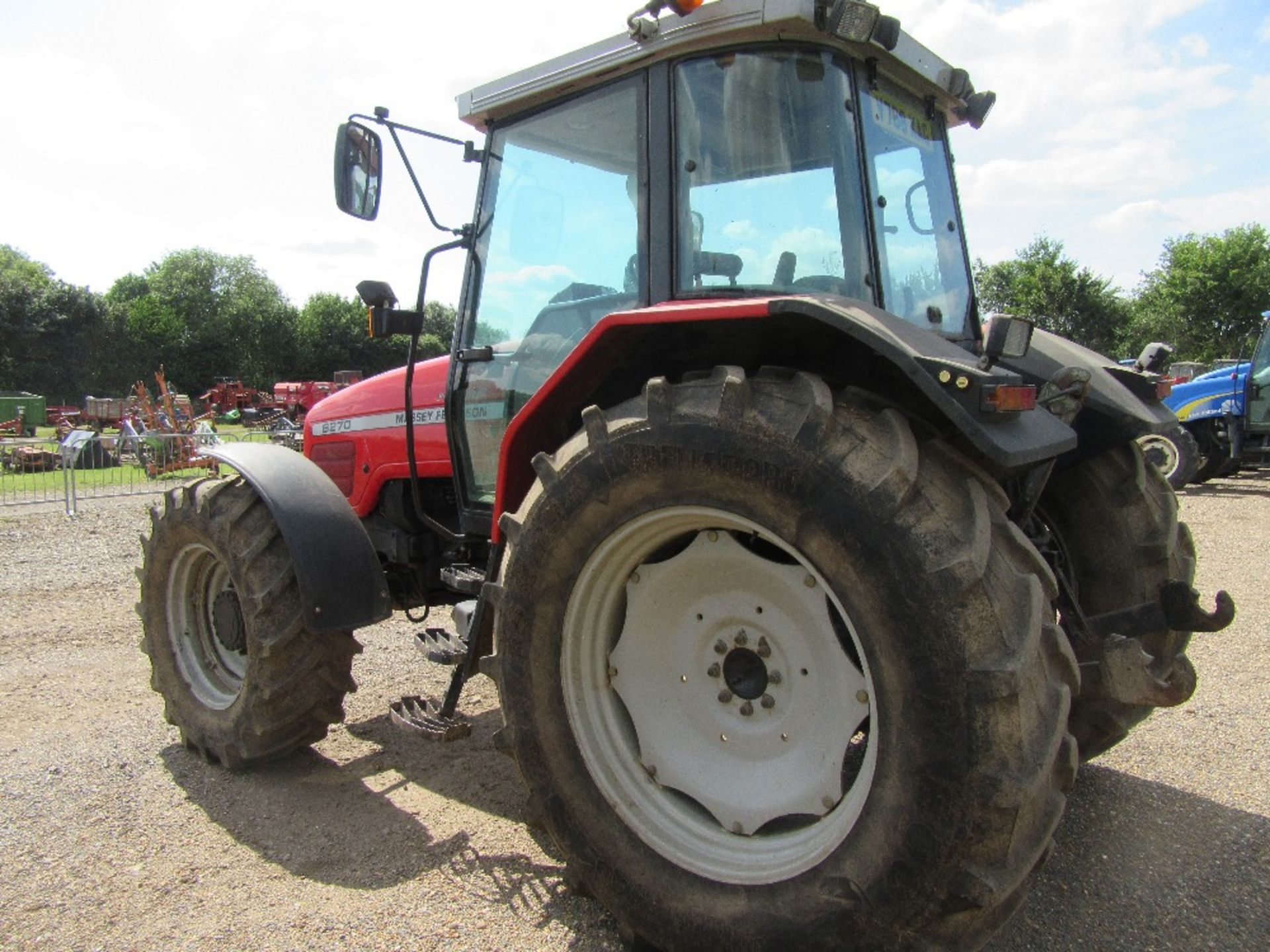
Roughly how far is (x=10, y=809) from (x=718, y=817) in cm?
256

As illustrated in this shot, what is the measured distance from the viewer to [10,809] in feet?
10.3

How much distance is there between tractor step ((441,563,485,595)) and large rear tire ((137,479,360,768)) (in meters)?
0.44

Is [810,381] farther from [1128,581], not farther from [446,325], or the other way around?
[446,325]

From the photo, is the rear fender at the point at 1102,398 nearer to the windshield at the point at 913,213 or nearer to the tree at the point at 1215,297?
the windshield at the point at 913,213

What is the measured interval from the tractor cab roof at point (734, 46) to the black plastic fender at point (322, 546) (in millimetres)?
1523

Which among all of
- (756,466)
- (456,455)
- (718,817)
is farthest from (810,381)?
(456,455)

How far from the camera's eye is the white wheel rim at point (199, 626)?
377 centimetres

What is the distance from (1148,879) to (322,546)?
2.87 meters

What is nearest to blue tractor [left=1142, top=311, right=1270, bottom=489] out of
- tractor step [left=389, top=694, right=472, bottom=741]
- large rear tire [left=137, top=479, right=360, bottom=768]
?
tractor step [left=389, top=694, right=472, bottom=741]

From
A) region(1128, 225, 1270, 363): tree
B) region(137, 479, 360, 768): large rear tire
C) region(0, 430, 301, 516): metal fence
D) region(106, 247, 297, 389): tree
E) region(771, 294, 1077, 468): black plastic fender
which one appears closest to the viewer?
region(771, 294, 1077, 468): black plastic fender

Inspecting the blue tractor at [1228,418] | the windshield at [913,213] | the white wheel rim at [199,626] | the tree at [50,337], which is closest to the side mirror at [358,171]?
the white wheel rim at [199,626]

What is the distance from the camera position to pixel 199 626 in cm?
385

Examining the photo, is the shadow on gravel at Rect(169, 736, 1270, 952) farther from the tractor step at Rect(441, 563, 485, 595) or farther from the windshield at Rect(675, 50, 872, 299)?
the windshield at Rect(675, 50, 872, 299)

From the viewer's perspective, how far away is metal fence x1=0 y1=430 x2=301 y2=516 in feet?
42.1
